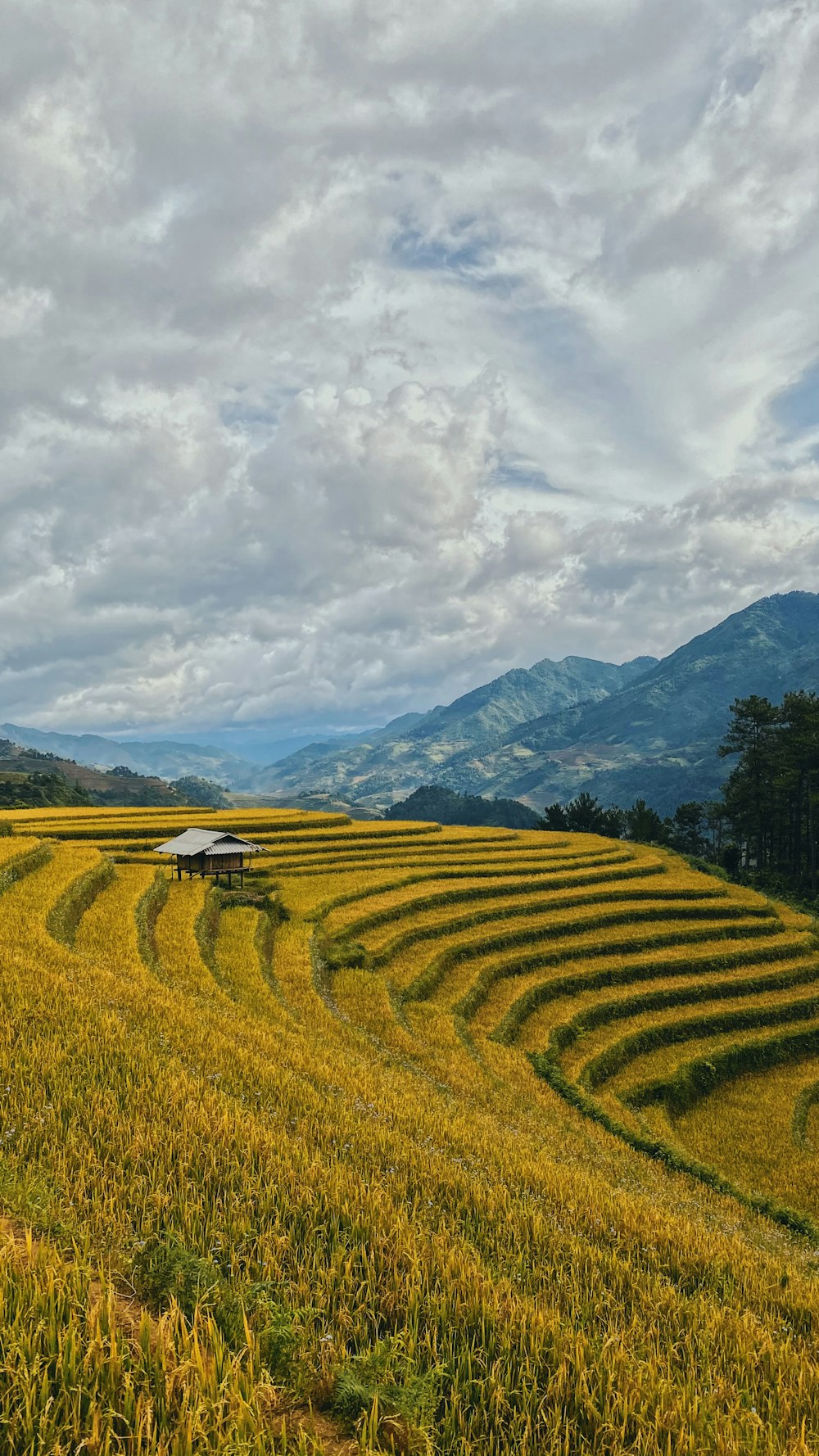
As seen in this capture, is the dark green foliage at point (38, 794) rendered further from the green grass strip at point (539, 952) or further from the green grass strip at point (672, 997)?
the green grass strip at point (672, 997)

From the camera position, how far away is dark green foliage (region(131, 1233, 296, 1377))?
10.8 ft

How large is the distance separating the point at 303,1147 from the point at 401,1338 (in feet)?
8.12

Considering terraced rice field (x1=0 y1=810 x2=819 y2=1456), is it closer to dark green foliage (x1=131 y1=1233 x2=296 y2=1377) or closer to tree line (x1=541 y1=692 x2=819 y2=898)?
dark green foliage (x1=131 y1=1233 x2=296 y2=1377)

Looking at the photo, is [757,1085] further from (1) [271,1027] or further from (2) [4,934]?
(2) [4,934]

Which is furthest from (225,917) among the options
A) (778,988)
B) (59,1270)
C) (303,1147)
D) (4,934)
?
(778,988)

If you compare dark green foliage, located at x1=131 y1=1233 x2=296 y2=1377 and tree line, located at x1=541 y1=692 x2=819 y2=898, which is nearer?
dark green foliage, located at x1=131 y1=1233 x2=296 y2=1377

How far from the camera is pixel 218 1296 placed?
370 centimetres

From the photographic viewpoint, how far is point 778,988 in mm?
24906

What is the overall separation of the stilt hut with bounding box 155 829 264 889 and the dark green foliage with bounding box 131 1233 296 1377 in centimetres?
2229

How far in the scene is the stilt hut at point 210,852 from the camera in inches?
1007

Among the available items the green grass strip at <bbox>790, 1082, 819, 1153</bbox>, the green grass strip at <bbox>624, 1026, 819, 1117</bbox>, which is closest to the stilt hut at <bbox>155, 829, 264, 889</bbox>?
the green grass strip at <bbox>624, 1026, 819, 1117</bbox>

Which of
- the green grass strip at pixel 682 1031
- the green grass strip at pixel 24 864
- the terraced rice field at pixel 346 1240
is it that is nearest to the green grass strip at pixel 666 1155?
the terraced rice field at pixel 346 1240

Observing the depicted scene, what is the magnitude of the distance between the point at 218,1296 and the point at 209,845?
23.0 meters

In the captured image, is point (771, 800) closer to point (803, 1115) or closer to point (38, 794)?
point (803, 1115)
